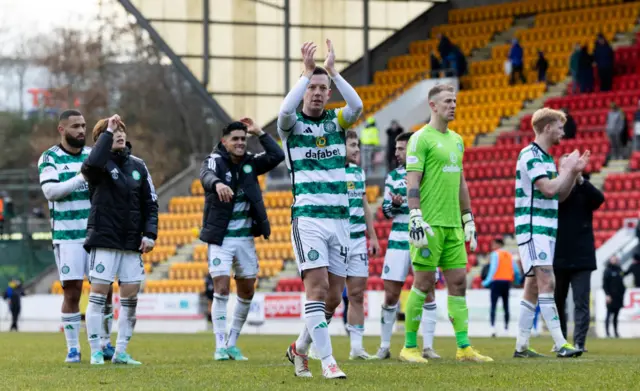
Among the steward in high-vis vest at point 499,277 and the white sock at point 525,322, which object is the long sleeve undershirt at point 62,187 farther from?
the steward in high-vis vest at point 499,277

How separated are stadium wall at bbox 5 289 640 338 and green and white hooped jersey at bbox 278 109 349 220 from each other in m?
14.3

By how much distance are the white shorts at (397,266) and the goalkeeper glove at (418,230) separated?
273 centimetres

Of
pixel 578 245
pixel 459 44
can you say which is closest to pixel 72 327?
pixel 578 245

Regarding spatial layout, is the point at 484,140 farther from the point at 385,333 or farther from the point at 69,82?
the point at 69,82

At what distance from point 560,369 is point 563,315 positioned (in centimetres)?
400

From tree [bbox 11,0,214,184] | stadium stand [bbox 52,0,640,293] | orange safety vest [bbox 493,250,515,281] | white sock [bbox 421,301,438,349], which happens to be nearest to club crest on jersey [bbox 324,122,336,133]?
white sock [bbox 421,301,438,349]

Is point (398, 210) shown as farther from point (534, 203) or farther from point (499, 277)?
point (499, 277)

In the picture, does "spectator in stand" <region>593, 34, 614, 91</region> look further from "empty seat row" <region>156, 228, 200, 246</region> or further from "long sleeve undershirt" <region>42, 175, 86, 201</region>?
"long sleeve undershirt" <region>42, 175, 86, 201</region>

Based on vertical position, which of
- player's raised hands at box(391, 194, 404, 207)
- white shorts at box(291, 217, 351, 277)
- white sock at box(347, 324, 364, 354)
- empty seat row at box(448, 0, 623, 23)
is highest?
empty seat row at box(448, 0, 623, 23)

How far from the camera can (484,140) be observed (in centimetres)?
3384

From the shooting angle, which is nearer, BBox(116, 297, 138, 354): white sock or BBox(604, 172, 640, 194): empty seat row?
BBox(116, 297, 138, 354): white sock

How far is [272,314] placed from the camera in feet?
95.6

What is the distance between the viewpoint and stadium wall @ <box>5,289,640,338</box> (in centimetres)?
2386

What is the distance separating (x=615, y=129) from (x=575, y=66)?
3.69 m
